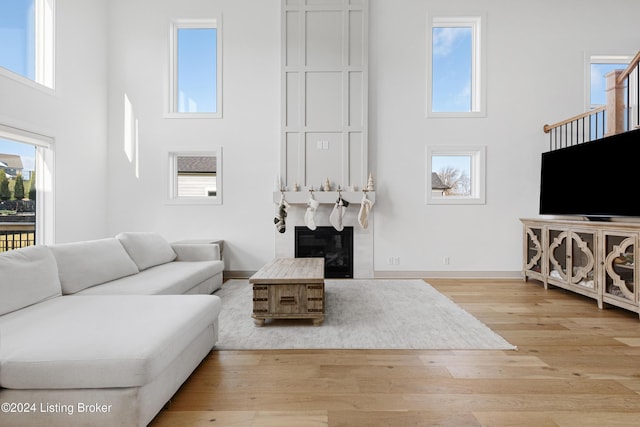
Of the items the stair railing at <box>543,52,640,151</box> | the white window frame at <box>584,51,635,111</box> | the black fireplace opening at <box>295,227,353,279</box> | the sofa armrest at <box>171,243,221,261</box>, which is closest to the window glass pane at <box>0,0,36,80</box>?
the sofa armrest at <box>171,243,221,261</box>

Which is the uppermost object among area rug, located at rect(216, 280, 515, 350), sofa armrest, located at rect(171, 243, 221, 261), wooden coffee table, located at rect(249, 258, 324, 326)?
sofa armrest, located at rect(171, 243, 221, 261)

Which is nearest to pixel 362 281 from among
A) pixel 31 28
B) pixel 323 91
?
pixel 323 91

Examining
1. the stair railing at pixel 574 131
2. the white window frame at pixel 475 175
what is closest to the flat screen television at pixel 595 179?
the stair railing at pixel 574 131

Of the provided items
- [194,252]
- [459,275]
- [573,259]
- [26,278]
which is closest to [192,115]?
[194,252]

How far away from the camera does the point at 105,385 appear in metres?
1.48

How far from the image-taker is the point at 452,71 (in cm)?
542

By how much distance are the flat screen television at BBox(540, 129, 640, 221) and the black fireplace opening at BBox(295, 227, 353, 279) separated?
2879 millimetres

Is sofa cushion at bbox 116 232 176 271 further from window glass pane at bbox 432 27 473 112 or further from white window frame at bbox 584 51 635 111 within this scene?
white window frame at bbox 584 51 635 111

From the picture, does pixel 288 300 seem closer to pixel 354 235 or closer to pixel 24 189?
pixel 354 235

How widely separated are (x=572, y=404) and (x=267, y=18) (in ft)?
19.1

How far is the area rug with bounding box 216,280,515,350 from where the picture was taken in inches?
103

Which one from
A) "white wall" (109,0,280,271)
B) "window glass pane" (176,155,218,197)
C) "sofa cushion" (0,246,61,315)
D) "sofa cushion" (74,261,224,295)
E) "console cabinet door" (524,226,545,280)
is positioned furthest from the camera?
"window glass pane" (176,155,218,197)

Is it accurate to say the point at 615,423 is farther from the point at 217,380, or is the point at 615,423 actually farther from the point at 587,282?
the point at 587,282

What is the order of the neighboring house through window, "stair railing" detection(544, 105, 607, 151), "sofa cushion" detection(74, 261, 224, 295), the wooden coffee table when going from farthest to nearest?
"stair railing" detection(544, 105, 607, 151) < the neighboring house through window < the wooden coffee table < "sofa cushion" detection(74, 261, 224, 295)
